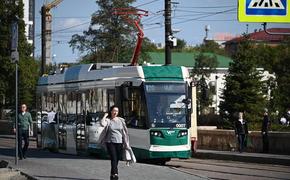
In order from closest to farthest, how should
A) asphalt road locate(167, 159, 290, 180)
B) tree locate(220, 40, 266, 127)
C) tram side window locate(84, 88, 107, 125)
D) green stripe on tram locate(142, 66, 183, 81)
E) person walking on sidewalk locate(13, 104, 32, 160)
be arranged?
1. asphalt road locate(167, 159, 290, 180)
2. green stripe on tram locate(142, 66, 183, 81)
3. person walking on sidewalk locate(13, 104, 32, 160)
4. tram side window locate(84, 88, 107, 125)
5. tree locate(220, 40, 266, 127)

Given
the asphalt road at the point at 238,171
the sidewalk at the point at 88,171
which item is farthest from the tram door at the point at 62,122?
the sidewalk at the point at 88,171

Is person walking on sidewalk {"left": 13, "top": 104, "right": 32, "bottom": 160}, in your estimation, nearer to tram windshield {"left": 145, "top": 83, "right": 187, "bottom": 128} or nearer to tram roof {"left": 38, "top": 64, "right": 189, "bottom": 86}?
tram roof {"left": 38, "top": 64, "right": 189, "bottom": 86}

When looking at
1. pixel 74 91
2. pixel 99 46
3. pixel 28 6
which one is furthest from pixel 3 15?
pixel 28 6

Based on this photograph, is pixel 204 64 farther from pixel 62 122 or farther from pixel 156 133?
pixel 156 133

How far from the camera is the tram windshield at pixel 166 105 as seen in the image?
21562 millimetres

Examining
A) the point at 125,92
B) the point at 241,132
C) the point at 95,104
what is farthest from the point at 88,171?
the point at 241,132

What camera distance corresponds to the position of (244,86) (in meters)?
50.9

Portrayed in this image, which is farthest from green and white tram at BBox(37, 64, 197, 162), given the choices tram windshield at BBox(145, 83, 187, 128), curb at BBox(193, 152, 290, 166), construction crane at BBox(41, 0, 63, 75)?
construction crane at BBox(41, 0, 63, 75)

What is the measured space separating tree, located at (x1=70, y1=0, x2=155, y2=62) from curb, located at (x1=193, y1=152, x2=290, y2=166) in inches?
1036

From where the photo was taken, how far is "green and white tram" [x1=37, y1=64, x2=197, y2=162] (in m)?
21.5

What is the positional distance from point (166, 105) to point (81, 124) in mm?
4292

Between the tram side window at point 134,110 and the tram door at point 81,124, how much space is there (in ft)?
9.80

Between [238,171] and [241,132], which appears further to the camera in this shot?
[241,132]

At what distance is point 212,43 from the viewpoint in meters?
146
